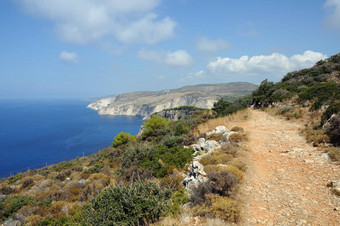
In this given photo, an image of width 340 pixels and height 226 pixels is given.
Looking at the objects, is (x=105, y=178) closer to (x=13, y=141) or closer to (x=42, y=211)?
(x=42, y=211)

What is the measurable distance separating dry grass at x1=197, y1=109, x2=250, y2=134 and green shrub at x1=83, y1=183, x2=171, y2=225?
9.64 m

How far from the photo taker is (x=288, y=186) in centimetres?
504

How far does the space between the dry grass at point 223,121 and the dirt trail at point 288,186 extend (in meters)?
5.04

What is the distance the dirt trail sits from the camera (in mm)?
3814

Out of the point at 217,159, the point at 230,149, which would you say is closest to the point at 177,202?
the point at 217,159

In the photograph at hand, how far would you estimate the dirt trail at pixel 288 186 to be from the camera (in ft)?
12.5

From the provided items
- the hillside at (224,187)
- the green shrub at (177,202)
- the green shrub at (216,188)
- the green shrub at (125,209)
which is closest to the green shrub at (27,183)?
the hillside at (224,187)

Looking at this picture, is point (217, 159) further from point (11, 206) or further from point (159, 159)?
point (11, 206)

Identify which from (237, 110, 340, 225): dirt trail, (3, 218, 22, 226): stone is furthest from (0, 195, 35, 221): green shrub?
(237, 110, 340, 225): dirt trail

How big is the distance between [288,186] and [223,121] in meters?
9.31

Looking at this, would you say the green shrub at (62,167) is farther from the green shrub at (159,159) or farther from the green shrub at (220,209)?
the green shrub at (220,209)

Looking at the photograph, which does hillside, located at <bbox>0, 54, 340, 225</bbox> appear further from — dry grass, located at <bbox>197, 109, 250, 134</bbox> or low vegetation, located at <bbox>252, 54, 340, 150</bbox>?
dry grass, located at <bbox>197, 109, 250, 134</bbox>

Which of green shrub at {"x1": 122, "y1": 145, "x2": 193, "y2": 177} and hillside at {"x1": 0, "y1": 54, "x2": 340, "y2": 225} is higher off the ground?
hillside at {"x1": 0, "y1": 54, "x2": 340, "y2": 225}

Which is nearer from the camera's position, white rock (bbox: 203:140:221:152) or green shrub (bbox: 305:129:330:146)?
green shrub (bbox: 305:129:330:146)
